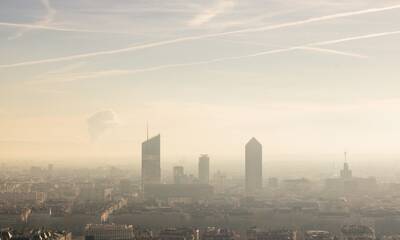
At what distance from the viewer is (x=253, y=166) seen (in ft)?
574

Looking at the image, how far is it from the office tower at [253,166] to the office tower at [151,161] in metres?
20.7

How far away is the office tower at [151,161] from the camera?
16962 cm

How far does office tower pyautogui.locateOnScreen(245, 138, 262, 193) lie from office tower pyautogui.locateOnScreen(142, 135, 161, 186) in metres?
20.7

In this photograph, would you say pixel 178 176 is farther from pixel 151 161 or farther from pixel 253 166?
pixel 253 166

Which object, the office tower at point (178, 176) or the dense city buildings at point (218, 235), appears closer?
the dense city buildings at point (218, 235)

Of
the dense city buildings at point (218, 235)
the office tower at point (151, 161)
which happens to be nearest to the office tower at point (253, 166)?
the office tower at point (151, 161)

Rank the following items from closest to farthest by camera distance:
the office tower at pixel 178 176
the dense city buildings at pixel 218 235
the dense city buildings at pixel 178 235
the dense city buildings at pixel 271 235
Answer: the dense city buildings at pixel 178 235
the dense city buildings at pixel 218 235
the dense city buildings at pixel 271 235
the office tower at pixel 178 176

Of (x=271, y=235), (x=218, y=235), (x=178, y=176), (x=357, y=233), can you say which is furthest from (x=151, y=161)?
(x=218, y=235)

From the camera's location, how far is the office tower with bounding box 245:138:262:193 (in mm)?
170875

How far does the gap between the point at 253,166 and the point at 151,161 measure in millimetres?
23778

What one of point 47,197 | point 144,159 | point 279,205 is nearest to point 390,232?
point 279,205

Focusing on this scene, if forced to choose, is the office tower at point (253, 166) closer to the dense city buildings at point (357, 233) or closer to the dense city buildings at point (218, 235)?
the dense city buildings at point (357, 233)

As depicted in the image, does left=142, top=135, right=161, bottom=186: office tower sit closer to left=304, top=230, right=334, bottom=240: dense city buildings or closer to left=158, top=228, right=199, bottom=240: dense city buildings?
left=158, top=228, right=199, bottom=240: dense city buildings

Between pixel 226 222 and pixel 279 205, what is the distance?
2327cm
